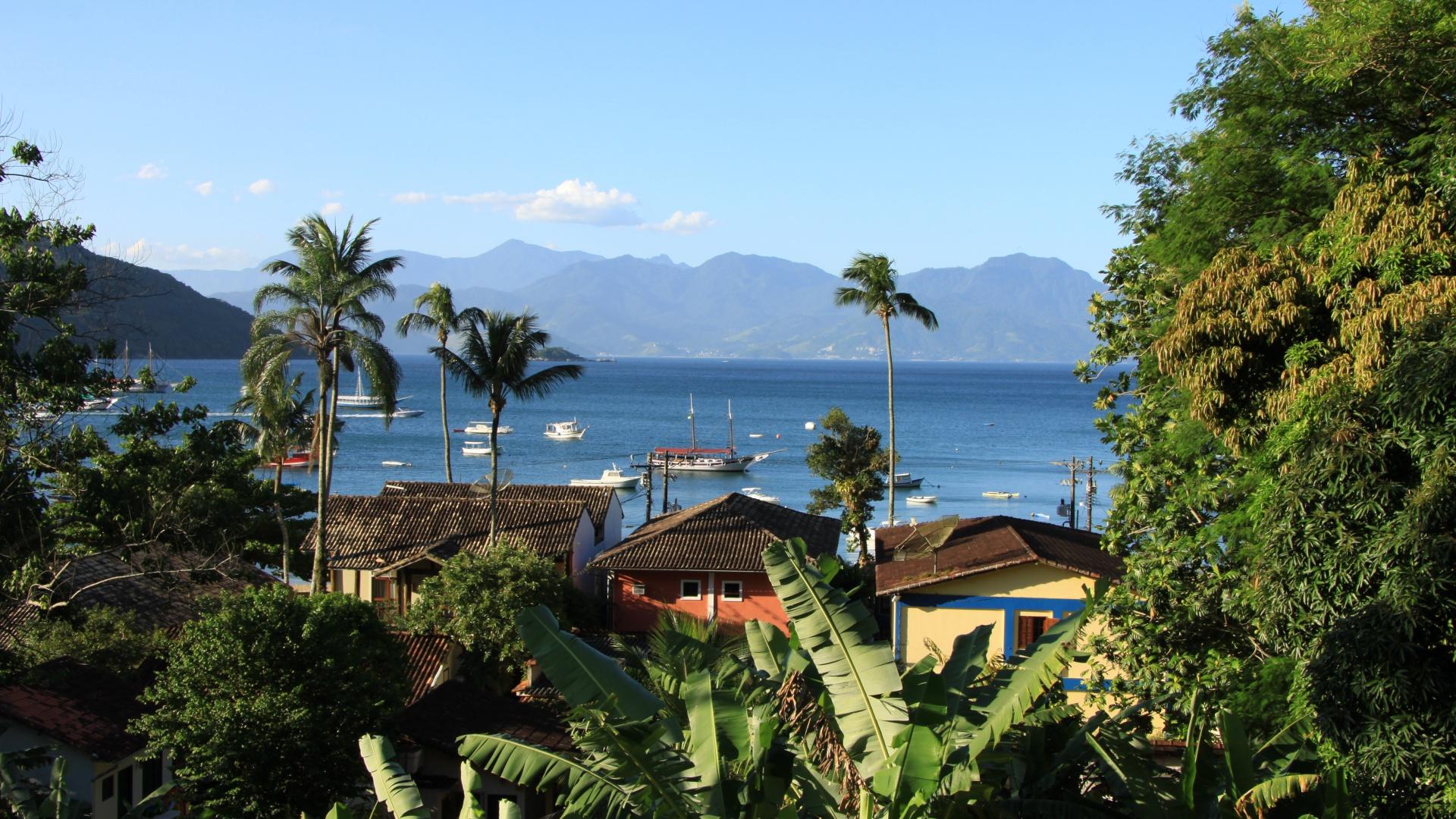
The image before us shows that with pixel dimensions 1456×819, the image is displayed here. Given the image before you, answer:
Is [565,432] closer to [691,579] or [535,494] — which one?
[535,494]

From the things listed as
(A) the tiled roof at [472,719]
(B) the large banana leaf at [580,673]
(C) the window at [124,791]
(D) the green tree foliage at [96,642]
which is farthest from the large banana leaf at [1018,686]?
(D) the green tree foliage at [96,642]

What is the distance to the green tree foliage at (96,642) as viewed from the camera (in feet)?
62.7

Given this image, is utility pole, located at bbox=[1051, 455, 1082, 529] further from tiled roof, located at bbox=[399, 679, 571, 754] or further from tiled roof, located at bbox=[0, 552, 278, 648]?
tiled roof, located at bbox=[0, 552, 278, 648]

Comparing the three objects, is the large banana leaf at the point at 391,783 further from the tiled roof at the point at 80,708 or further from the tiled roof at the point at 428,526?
the tiled roof at the point at 428,526

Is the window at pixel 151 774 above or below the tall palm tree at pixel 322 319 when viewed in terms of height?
below

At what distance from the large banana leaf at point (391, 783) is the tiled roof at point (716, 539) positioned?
2155 cm

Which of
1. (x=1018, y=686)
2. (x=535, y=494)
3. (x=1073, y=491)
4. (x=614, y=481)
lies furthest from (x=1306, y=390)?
(x=614, y=481)

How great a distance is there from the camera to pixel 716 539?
3147cm

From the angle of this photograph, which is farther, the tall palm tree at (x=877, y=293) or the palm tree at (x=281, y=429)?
the tall palm tree at (x=877, y=293)

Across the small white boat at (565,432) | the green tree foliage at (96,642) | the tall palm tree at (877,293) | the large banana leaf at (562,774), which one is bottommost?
the small white boat at (565,432)

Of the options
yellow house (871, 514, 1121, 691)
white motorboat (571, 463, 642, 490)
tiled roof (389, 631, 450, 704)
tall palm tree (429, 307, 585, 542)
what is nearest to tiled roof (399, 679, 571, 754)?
tiled roof (389, 631, 450, 704)

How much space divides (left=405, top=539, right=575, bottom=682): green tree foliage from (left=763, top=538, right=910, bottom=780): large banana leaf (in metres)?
18.4

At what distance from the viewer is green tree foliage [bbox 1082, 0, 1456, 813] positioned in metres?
8.97

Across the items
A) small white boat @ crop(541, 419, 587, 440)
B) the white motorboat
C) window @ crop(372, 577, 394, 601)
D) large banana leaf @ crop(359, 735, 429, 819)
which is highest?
large banana leaf @ crop(359, 735, 429, 819)
